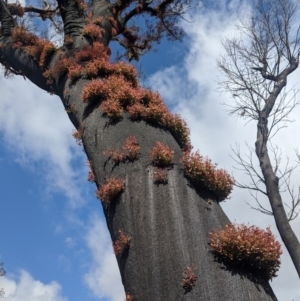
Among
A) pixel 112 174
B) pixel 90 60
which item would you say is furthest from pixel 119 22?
pixel 112 174

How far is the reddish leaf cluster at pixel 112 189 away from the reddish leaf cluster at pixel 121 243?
0.38 metres

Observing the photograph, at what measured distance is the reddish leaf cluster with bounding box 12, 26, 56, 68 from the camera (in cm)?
701

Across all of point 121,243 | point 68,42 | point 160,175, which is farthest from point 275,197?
point 121,243

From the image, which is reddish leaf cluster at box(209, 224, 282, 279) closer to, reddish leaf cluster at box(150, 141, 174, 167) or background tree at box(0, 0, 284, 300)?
background tree at box(0, 0, 284, 300)

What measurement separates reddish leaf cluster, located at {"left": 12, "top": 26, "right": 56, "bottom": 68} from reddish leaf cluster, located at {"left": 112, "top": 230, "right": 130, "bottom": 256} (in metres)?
4.15

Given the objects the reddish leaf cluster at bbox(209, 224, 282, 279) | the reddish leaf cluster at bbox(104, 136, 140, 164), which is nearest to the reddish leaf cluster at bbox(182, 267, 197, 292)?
the reddish leaf cluster at bbox(209, 224, 282, 279)

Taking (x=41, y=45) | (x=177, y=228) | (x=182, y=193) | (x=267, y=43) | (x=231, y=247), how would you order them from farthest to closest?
(x=267, y=43), (x=41, y=45), (x=182, y=193), (x=177, y=228), (x=231, y=247)

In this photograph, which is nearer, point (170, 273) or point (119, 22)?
point (170, 273)

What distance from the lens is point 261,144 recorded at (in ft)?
36.8

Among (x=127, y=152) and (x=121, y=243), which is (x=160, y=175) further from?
(x=121, y=243)

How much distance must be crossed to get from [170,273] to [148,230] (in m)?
0.44

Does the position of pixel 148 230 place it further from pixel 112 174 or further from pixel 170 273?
pixel 112 174

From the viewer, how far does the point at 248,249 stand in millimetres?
3141

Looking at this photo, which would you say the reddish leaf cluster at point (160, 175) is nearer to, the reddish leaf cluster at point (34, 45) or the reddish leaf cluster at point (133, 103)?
the reddish leaf cluster at point (133, 103)
